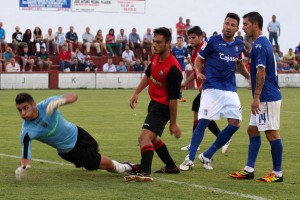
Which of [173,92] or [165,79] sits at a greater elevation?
[165,79]

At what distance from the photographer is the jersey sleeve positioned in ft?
33.2

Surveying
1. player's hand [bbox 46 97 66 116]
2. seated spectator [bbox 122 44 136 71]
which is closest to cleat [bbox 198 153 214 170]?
player's hand [bbox 46 97 66 116]

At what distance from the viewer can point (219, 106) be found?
11.2 metres

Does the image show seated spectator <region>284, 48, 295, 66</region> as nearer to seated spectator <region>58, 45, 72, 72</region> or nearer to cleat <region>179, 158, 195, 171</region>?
seated spectator <region>58, 45, 72, 72</region>

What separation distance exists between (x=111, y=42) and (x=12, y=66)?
7.11 metres

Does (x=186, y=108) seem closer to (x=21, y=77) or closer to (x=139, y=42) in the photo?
(x=21, y=77)

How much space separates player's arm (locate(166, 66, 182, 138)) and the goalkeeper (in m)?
0.85

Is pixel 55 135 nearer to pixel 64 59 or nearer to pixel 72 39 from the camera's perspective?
pixel 64 59

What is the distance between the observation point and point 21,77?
34.2 m

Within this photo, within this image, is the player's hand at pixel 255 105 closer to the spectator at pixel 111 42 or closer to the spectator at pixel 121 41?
the spectator at pixel 111 42

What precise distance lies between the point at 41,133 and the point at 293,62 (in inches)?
1314

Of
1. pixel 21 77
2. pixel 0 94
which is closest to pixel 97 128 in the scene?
pixel 0 94

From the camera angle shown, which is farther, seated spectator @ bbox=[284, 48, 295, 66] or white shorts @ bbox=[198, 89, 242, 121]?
seated spectator @ bbox=[284, 48, 295, 66]

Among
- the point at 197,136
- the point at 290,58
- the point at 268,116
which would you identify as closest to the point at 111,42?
the point at 290,58
